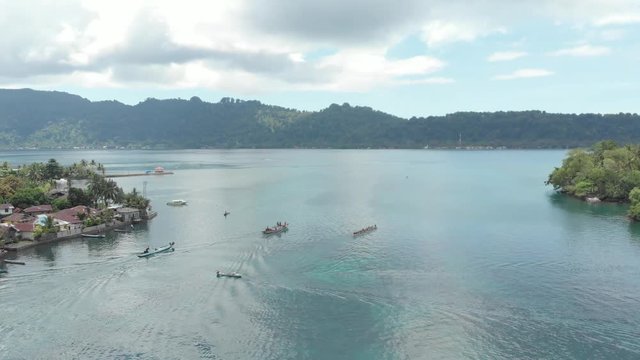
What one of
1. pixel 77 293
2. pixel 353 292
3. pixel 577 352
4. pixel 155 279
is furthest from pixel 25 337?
pixel 577 352

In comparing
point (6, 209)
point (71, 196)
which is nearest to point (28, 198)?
point (6, 209)

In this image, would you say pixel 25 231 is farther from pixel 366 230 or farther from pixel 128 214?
pixel 366 230

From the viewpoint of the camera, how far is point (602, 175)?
104 meters

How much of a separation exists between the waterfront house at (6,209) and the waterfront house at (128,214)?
1481cm

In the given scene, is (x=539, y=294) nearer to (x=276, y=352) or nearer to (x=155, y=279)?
(x=276, y=352)

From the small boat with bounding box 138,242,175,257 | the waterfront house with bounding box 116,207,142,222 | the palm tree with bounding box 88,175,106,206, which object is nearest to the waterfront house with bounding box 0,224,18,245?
the small boat with bounding box 138,242,175,257

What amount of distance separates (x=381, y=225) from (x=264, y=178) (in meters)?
91.2

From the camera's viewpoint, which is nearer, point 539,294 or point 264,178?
point 539,294

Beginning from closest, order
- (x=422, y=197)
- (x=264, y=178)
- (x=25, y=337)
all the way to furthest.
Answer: (x=25, y=337)
(x=422, y=197)
(x=264, y=178)

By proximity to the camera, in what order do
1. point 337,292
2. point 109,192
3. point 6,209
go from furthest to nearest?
1. point 109,192
2. point 6,209
3. point 337,292

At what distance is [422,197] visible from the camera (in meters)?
116

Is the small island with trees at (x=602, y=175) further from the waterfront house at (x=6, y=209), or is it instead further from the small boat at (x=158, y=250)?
the waterfront house at (x=6, y=209)

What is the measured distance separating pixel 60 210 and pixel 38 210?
2.95 meters

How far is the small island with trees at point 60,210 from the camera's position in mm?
67375
